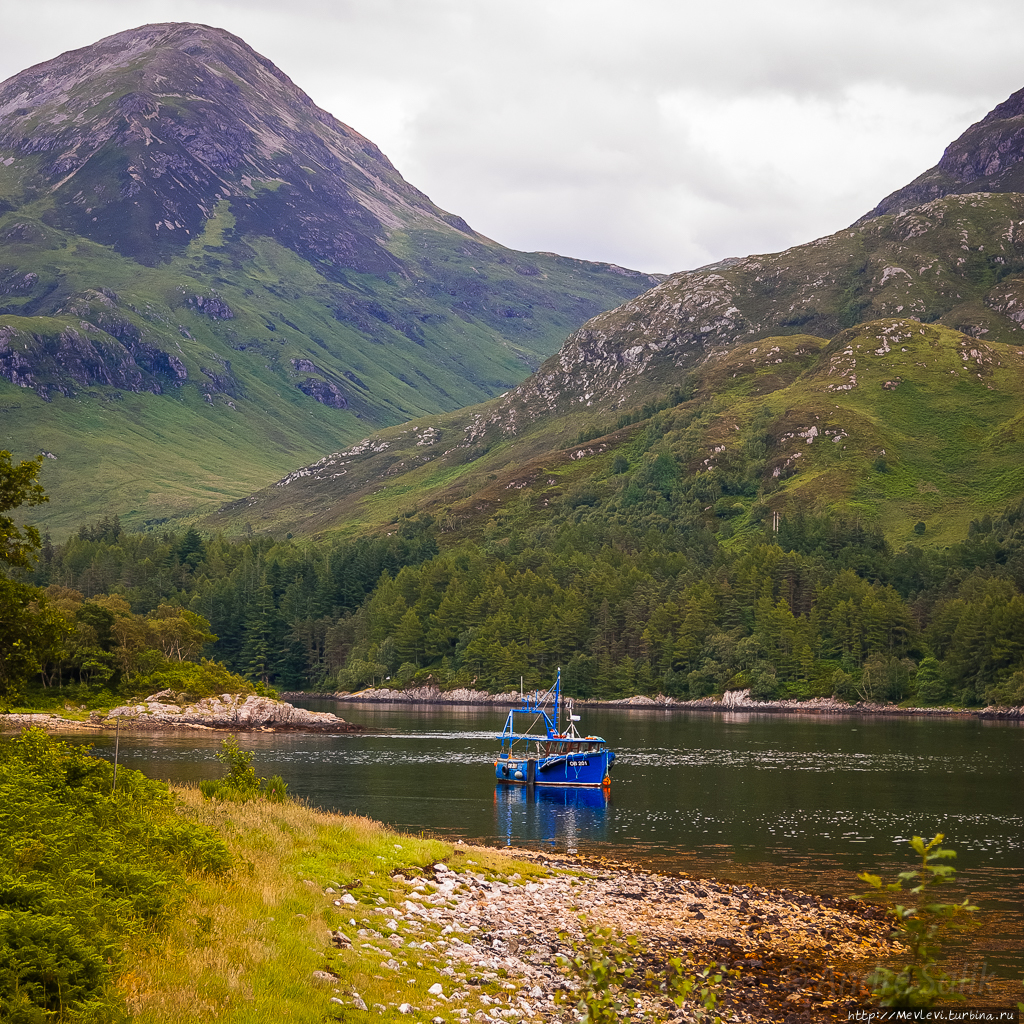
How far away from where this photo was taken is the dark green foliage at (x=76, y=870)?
1898cm

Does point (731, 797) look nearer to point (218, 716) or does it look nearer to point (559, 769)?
point (559, 769)

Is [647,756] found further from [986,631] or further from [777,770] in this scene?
[986,631]

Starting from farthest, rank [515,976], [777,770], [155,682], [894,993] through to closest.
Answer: [155,682], [777,770], [515,976], [894,993]

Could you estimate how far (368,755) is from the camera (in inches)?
4840

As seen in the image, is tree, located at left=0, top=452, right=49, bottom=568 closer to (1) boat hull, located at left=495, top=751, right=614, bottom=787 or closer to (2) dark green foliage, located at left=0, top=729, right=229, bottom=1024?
(2) dark green foliage, located at left=0, top=729, right=229, bottom=1024

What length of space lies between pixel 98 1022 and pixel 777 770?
324 ft

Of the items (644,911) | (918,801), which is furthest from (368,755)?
(644,911)

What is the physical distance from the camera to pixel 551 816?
8250 centimetres

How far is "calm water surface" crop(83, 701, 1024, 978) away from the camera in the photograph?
60125mm

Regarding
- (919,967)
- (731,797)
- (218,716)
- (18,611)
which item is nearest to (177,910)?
(919,967)

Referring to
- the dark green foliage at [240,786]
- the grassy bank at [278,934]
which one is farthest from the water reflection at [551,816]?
the grassy bank at [278,934]

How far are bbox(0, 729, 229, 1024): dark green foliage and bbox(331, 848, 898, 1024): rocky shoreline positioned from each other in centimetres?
511

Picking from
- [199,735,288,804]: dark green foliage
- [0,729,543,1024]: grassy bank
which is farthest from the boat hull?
[0,729,543,1024]: grassy bank

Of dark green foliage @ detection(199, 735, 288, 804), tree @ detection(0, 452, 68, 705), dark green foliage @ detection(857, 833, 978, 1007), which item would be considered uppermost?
tree @ detection(0, 452, 68, 705)
